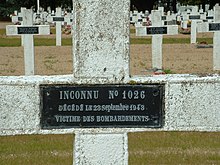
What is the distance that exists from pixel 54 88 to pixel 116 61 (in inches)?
14.8

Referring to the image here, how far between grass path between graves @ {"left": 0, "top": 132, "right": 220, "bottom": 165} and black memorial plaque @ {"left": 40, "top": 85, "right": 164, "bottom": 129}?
184 centimetres

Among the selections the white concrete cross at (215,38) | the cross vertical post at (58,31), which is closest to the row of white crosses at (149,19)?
the cross vertical post at (58,31)

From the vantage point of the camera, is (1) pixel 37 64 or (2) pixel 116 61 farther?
(1) pixel 37 64

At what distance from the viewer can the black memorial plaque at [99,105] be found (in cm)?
301

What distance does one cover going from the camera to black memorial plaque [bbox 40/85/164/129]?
3.01m

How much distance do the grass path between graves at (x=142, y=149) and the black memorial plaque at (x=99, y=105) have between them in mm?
1837

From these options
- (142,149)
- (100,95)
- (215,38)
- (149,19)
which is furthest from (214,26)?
(149,19)

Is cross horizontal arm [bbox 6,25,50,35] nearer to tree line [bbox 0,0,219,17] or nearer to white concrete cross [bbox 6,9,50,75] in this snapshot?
white concrete cross [bbox 6,9,50,75]

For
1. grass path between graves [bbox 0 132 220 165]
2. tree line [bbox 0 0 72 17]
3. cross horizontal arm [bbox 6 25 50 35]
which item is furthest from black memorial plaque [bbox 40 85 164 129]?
tree line [bbox 0 0 72 17]

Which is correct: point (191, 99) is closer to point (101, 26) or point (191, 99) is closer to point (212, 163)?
point (101, 26)

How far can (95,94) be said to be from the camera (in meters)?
3.01

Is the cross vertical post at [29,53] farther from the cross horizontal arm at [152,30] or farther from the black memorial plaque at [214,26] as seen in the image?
the black memorial plaque at [214,26]

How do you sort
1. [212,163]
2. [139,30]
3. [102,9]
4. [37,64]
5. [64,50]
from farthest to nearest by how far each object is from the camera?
1. [64,50]
2. [37,64]
3. [139,30]
4. [212,163]
5. [102,9]

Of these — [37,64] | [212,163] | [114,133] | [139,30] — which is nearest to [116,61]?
[114,133]
